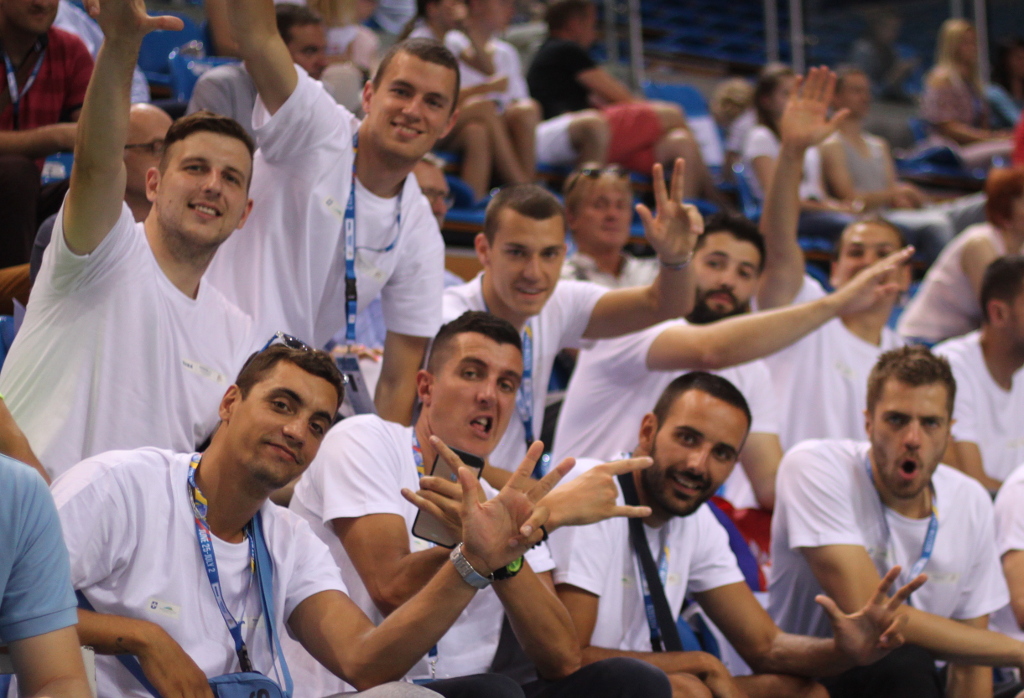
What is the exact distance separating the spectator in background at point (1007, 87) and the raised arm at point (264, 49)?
26.3ft

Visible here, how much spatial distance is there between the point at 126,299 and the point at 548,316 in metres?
1.49

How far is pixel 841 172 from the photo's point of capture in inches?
288

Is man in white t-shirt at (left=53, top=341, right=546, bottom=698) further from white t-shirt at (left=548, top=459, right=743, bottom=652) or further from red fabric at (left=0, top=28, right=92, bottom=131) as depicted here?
red fabric at (left=0, top=28, right=92, bottom=131)

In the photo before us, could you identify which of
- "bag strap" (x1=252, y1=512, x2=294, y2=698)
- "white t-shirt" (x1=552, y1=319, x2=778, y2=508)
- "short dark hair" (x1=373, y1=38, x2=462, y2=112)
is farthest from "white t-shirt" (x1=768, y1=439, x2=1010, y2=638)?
"bag strap" (x1=252, y1=512, x2=294, y2=698)

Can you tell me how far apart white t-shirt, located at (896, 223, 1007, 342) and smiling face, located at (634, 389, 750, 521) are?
286cm

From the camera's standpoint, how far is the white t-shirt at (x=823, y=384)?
456cm

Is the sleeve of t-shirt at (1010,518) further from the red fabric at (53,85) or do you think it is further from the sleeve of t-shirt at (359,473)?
the red fabric at (53,85)

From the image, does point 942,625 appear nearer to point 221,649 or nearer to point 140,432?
point 221,649

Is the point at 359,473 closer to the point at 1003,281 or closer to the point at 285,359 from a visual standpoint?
the point at 285,359

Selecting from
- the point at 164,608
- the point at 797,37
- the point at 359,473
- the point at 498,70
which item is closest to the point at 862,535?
the point at 359,473

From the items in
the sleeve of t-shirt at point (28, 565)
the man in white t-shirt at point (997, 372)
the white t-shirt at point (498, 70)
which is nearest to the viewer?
the sleeve of t-shirt at point (28, 565)

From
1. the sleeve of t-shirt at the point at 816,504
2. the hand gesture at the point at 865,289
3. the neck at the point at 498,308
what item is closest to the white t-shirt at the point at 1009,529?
the sleeve of t-shirt at the point at 816,504

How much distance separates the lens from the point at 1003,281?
186 inches

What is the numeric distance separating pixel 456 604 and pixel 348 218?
1439mm
